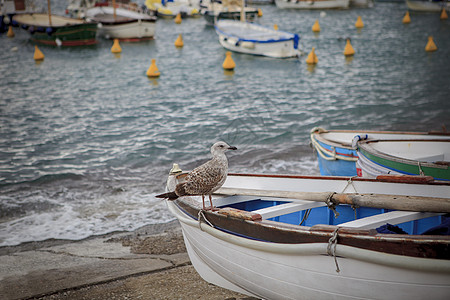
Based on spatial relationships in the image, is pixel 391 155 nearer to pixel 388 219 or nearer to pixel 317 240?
pixel 388 219

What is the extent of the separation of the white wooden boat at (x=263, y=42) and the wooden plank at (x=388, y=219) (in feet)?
60.4

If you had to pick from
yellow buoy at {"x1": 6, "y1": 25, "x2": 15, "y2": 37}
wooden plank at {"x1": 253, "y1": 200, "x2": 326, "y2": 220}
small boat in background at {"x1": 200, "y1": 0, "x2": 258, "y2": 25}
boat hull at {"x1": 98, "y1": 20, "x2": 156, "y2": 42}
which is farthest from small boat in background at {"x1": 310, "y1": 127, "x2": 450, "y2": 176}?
yellow buoy at {"x1": 6, "y1": 25, "x2": 15, "y2": 37}

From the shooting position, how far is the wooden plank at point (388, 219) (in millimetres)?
4918

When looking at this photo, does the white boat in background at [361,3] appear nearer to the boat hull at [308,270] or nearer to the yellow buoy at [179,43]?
the yellow buoy at [179,43]

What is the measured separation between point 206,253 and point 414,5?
1440 inches

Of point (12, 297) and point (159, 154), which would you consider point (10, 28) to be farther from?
point (12, 297)

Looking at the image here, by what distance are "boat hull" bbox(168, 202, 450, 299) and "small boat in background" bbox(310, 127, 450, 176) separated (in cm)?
348

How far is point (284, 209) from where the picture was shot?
218 inches

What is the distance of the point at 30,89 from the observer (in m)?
20.1

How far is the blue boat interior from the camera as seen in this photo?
216 inches

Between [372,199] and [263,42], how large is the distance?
18.6 m

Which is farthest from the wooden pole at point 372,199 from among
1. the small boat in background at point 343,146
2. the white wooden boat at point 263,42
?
the white wooden boat at point 263,42

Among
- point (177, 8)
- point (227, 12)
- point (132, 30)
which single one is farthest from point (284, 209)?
point (177, 8)

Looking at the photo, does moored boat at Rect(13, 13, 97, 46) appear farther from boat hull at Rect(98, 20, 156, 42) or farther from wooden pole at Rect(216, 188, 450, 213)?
wooden pole at Rect(216, 188, 450, 213)
